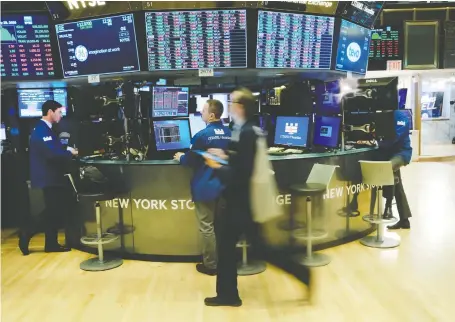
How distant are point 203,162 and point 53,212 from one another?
2.07 metres

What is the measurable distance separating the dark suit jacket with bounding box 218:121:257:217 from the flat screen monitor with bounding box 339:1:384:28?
2.76m

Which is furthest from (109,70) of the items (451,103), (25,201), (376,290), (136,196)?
(451,103)

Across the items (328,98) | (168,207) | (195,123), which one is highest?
(328,98)

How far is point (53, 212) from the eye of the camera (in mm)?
4910

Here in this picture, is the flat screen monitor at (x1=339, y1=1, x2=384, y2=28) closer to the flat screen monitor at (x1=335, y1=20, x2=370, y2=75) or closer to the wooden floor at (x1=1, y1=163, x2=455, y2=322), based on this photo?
the flat screen monitor at (x1=335, y1=20, x2=370, y2=75)

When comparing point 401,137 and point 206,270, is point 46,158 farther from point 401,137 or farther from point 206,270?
point 401,137

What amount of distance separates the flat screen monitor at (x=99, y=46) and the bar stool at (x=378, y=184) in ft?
9.06

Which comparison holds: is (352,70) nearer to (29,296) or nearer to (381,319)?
(381,319)

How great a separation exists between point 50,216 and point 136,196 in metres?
1.13

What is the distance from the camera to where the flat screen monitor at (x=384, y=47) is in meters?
9.66

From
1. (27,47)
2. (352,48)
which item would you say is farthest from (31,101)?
(352,48)

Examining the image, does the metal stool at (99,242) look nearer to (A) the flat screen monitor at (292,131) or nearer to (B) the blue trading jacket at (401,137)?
(A) the flat screen monitor at (292,131)

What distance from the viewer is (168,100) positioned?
5145 millimetres

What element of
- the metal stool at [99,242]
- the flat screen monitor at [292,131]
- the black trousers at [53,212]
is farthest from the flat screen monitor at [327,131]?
the black trousers at [53,212]
